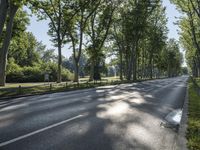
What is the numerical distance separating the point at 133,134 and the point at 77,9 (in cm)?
3548

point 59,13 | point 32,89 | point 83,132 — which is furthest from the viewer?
point 59,13

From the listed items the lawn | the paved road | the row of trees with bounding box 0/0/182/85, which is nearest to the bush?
the row of trees with bounding box 0/0/182/85

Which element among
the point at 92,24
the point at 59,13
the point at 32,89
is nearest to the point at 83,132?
the point at 32,89

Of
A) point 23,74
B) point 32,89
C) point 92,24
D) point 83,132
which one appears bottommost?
point 83,132

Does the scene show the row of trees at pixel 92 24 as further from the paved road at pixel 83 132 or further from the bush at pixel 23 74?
the paved road at pixel 83 132

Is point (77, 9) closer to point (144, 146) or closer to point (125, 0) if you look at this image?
point (125, 0)

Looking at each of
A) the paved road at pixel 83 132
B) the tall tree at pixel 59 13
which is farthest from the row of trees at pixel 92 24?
the paved road at pixel 83 132

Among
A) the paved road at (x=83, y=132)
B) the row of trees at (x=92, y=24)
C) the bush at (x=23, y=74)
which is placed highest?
the row of trees at (x=92, y=24)

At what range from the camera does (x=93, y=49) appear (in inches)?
1998

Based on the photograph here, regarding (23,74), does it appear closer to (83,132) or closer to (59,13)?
(59,13)

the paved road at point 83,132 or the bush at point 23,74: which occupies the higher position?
the bush at point 23,74

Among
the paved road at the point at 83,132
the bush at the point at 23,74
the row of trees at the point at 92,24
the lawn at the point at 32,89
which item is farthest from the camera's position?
the bush at the point at 23,74

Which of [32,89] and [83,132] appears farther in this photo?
[32,89]

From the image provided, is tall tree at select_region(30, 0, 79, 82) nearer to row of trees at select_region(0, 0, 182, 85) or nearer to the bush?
row of trees at select_region(0, 0, 182, 85)
